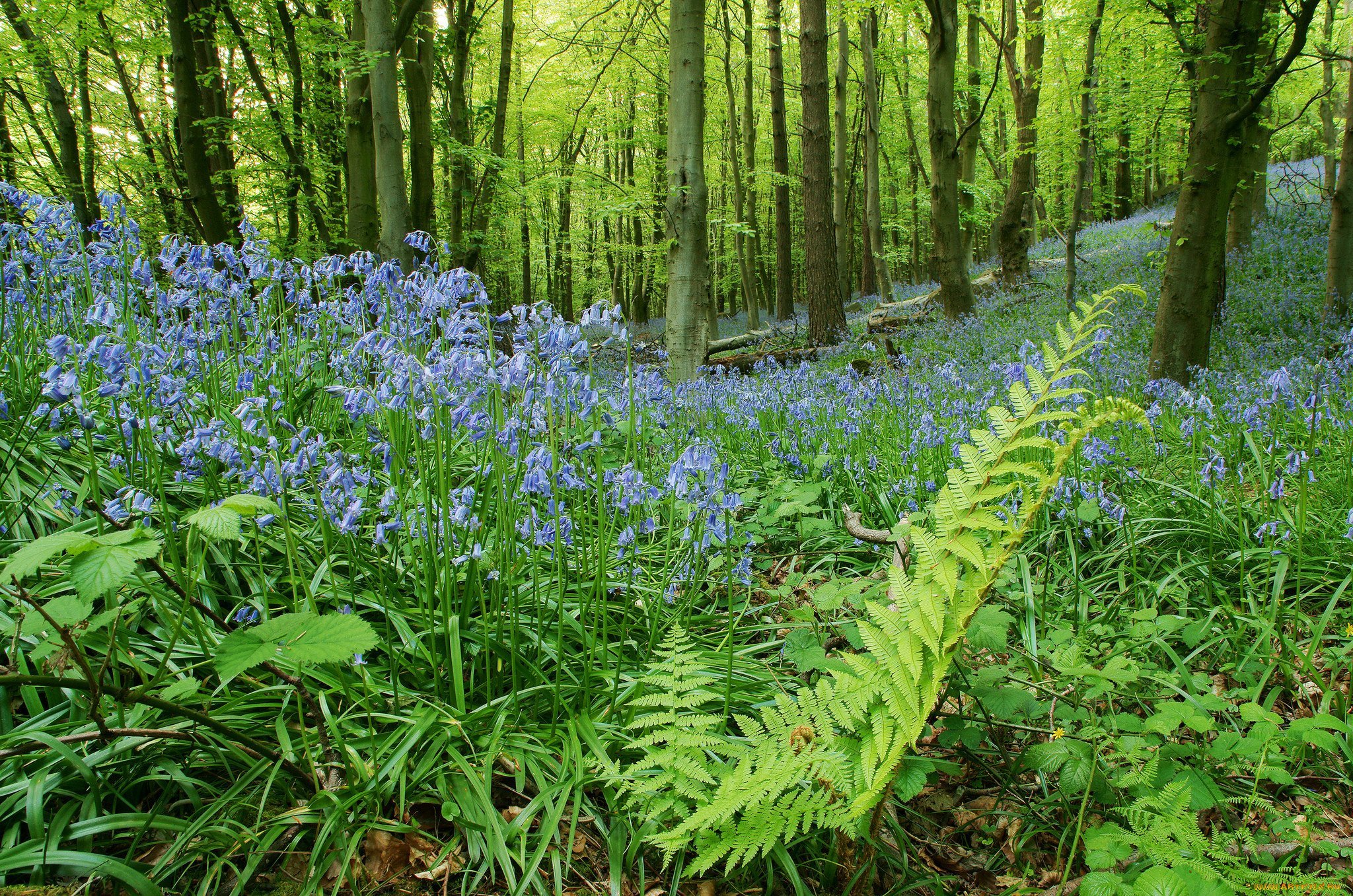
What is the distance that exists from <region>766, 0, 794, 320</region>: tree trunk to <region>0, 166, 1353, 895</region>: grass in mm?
10725

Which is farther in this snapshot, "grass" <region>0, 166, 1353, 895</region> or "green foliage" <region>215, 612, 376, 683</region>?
"grass" <region>0, 166, 1353, 895</region>

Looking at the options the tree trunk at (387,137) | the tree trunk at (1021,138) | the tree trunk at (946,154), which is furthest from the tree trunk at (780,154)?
the tree trunk at (387,137)

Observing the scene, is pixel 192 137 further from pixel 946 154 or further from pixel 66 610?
pixel 946 154

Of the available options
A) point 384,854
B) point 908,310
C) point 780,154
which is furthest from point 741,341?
point 384,854

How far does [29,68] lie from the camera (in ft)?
33.8

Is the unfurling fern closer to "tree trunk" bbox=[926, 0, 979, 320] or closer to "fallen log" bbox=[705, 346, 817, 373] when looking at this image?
"fallen log" bbox=[705, 346, 817, 373]

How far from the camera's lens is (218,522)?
132 cm

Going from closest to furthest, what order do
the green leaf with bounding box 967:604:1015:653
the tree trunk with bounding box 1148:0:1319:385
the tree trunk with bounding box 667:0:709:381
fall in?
the green leaf with bounding box 967:604:1015:653, the tree trunk with bounding box 1148:0:1319:385, the tree trunk with bounding box 667:0:709:381

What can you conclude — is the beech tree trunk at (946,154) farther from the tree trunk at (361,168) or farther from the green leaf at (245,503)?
the green leaf at (245,503)

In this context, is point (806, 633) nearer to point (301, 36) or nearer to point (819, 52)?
point (819, 52)

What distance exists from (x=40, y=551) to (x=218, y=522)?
0.26m

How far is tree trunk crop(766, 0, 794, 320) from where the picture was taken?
12.5 meters

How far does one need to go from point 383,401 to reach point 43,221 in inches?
88.7

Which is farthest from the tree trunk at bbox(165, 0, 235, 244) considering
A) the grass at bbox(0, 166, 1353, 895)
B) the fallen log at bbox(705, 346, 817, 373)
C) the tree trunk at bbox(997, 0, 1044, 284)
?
the tree trunk at bbox(997, 0, 1044, 284)
